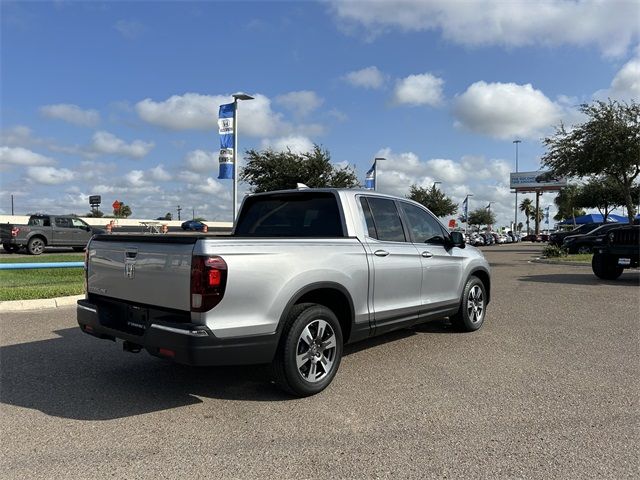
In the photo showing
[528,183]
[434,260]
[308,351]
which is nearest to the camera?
[308,351]

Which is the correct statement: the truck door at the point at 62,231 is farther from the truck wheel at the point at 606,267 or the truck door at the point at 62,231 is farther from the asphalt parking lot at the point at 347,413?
the truck wheel at the point at 606,267

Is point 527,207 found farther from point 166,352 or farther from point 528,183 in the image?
point 166,352

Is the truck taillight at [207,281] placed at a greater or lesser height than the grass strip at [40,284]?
greater

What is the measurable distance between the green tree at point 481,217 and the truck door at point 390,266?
109 meters

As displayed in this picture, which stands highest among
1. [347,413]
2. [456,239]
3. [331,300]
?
[456,239]

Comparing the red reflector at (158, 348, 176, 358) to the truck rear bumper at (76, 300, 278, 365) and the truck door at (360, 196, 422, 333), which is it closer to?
the truck rear bumper at (76, 300, 278, 365)

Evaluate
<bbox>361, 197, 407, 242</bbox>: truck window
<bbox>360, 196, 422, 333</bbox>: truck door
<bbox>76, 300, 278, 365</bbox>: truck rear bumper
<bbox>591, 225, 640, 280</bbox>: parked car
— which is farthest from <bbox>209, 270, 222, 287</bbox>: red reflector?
<bbox>591, 225, 640, 280</bbox>: parked car

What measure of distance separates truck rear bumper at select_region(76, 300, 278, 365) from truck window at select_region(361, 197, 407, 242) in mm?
1884

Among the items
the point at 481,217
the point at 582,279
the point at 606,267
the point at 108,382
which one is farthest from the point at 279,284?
the point at 481,217

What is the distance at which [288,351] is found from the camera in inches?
163

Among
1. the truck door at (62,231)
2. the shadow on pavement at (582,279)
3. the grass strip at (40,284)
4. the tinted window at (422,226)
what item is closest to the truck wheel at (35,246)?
the truck door at (62,231)

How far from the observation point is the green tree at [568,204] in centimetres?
6500

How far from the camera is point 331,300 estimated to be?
4.76 metres

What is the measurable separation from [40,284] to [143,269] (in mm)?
8228
